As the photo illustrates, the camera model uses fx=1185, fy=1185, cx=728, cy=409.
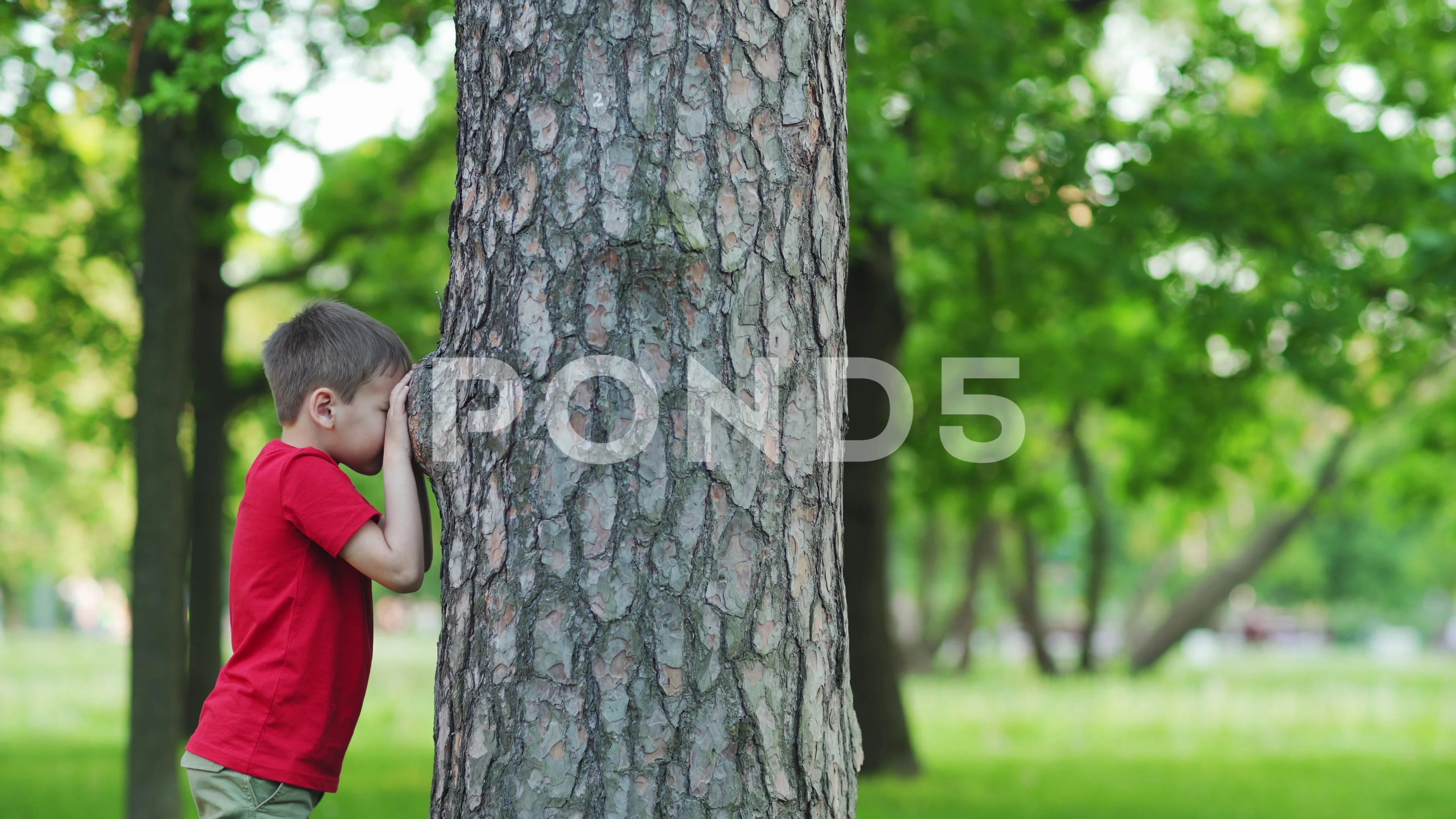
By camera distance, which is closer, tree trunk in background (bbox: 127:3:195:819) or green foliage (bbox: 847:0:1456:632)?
tree trunk in background (bbox: 127:3:195:819)

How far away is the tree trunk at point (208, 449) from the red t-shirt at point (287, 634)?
267 inches

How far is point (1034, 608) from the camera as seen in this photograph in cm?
2148

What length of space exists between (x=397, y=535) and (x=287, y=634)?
0.30m

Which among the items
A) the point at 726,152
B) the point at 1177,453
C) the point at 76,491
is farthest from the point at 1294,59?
the point at 76,491

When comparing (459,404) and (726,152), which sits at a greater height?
(726,152)

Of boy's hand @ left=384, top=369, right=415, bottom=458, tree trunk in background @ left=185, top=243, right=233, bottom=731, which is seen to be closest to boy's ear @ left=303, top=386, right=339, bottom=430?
boy's hand @ left=384, top=369, right=415, bottom=458

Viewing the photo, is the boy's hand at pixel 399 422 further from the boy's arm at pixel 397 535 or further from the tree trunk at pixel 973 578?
the tree trunk at pixel 973 578

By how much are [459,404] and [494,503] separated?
195mm

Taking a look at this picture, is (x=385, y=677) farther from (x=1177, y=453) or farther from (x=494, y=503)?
(x=494, y=503)

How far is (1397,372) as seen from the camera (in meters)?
9.63

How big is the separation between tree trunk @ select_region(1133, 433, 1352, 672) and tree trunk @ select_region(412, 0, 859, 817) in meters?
18.0

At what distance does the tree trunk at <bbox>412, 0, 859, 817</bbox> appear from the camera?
1.86 meters
